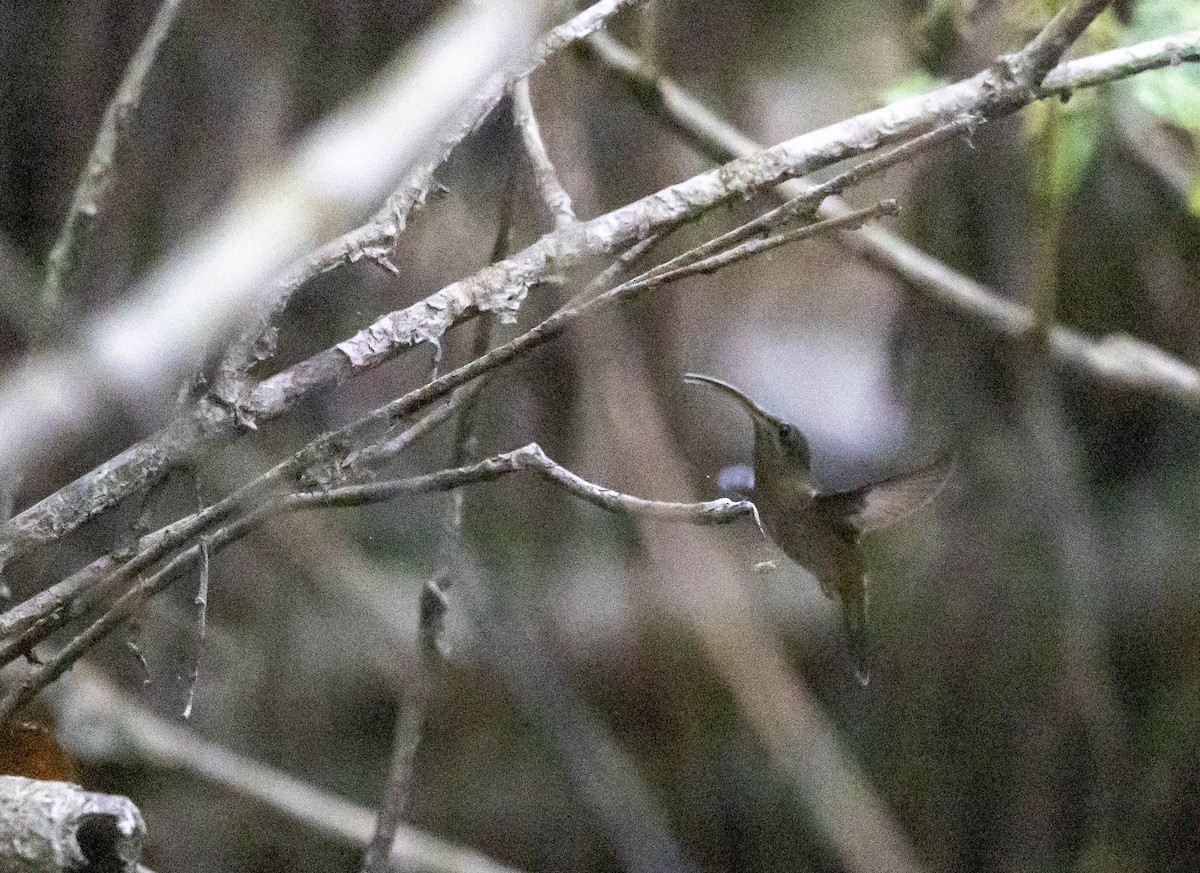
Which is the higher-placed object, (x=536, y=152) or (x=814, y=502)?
(x=536, y=152)

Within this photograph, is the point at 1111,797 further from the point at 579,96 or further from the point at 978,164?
the point at 579,96

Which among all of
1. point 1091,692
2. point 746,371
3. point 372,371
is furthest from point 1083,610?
point 372,371

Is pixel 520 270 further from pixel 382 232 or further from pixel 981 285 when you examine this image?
pixel 981 285

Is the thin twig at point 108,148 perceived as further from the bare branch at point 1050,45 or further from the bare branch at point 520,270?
the bare branch at point 1050,45

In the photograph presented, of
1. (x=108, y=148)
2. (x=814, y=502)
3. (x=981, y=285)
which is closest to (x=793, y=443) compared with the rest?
(x=814, y=502)

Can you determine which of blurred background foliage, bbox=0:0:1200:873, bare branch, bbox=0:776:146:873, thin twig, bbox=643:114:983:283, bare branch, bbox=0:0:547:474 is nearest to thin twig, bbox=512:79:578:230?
blurred background foliage, bbox=0:0:1200:873

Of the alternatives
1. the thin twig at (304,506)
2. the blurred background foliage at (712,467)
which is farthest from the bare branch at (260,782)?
the thin twig at (304,506)

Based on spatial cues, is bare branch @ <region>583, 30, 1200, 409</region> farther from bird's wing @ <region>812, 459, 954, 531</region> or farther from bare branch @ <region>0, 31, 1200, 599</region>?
bird's wing @ <region>812, 459, 954, 531</region>
